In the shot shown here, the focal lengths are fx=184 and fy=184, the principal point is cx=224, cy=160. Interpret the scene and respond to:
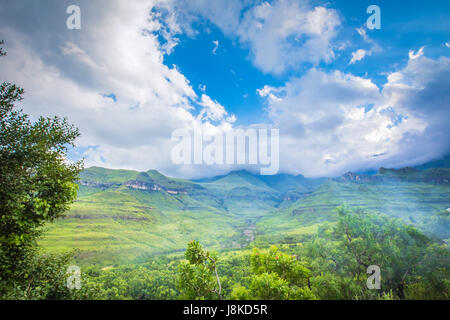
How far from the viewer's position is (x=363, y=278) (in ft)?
79.9

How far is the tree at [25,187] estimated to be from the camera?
8805mm

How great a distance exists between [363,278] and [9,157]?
37005 mm

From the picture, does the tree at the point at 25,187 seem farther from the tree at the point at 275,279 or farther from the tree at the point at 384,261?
the tree at the point at 384,261

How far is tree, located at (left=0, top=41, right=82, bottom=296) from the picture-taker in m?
8.80

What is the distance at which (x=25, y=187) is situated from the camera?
9.05 m
